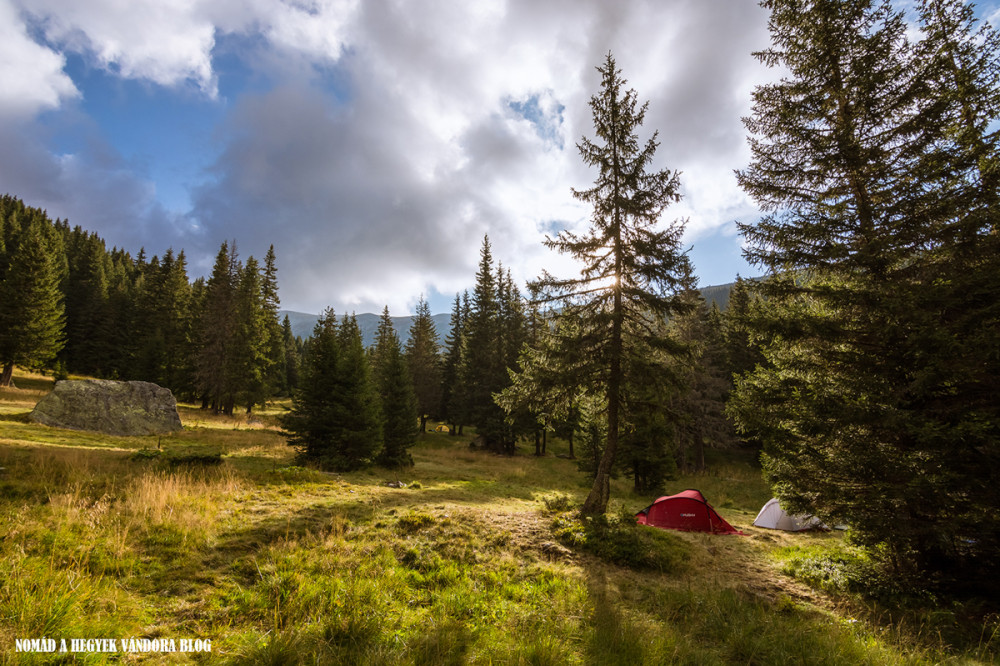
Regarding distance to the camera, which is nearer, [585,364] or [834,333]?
[834,333]

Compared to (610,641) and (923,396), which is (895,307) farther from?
(610,641)

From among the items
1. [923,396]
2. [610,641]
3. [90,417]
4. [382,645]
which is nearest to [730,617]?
[610,641]

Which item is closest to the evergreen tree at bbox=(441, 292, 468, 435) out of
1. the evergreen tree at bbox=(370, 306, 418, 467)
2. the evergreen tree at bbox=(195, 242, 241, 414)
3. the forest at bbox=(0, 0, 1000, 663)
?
the evergreen tree at bbox=(370, 306, 418, 467)

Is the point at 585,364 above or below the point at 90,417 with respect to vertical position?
above

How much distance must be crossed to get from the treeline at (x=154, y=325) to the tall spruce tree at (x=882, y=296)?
41.4 metres

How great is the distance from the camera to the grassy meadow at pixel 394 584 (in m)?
4.02

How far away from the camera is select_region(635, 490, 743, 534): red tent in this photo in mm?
13953

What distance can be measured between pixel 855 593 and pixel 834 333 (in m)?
5.50

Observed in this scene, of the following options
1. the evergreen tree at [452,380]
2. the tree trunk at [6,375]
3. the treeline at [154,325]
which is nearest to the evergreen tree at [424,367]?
the evergreen tree at [452,380]

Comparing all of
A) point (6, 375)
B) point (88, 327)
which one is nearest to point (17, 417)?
point (6, 375)

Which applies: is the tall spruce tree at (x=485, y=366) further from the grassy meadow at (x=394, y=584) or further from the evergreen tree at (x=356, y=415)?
the grassy meadow at (x=394, y=584)

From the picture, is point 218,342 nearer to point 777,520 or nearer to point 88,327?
point 88,327

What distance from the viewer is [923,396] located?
7605mm

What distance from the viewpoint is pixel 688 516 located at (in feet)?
46.5
